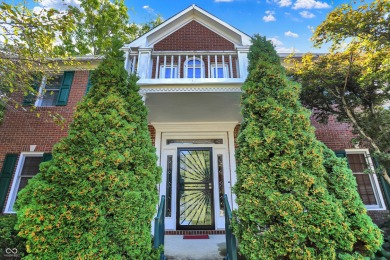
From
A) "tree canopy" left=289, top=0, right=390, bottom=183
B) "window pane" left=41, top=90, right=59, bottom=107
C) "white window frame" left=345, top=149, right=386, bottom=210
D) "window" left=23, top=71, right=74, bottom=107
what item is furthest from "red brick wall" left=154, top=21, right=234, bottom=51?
"white window frame" left=345, top=149, right=386, bottom=210

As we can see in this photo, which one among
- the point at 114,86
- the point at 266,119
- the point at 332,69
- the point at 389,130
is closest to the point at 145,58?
the point at 114,86

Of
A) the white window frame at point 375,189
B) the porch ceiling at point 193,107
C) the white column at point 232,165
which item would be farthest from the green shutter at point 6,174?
the white window frame at point 375,189

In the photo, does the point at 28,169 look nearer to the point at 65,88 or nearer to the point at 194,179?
the point at 65,88

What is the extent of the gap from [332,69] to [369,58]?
66 cm

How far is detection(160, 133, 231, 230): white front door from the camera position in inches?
216

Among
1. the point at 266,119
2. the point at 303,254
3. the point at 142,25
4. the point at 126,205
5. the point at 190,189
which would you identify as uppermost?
the point at 142,25

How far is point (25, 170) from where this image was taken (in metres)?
5.61

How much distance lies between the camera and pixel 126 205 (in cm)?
262

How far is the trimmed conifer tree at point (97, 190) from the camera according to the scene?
2332 mm

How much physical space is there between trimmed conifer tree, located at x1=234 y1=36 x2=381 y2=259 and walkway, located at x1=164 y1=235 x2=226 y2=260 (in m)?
1.23

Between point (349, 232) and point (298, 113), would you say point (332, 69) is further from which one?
point (349, 232)

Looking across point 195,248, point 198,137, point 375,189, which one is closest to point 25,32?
point 198,137

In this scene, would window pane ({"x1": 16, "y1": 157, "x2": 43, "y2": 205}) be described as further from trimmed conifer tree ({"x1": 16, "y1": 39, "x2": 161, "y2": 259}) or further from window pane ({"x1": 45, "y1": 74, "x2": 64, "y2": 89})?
trimmed conifer tree ({"x1": 16, "y1": 39, "x2": 161, "y2": 259})

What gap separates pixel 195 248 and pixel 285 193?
235 centimetres
